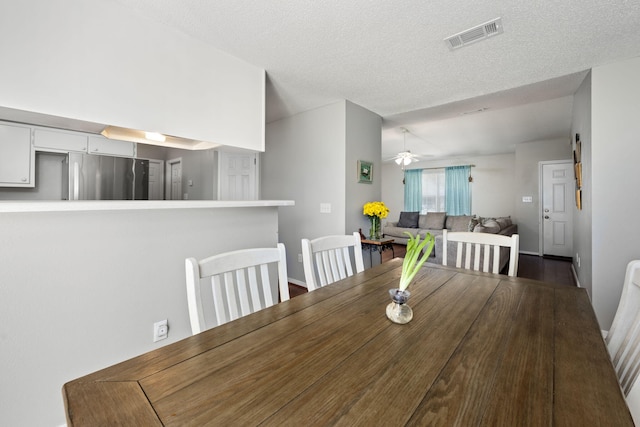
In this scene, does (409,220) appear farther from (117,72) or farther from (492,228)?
(117,72)

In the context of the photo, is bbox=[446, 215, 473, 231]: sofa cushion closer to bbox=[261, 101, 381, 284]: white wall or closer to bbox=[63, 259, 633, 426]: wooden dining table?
bbox=[261, 101, 381, 284]: white wall

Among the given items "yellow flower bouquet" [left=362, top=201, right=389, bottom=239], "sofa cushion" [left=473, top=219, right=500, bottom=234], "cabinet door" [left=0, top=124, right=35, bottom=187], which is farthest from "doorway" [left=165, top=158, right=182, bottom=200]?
"sofa cushion" [left=473, top=219, right=500, bottom=234]

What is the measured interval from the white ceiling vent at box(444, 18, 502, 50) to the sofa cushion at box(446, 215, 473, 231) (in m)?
5.00

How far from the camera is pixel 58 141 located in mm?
2768

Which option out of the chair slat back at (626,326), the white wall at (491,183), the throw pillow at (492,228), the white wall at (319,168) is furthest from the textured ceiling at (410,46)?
the white wall at (491,183)

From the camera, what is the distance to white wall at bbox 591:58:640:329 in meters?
2.30

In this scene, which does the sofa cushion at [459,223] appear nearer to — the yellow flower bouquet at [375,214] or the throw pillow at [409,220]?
the throw pillow at [409,220]

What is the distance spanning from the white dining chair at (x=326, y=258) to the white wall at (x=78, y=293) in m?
0.97

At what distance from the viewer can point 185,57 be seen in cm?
205

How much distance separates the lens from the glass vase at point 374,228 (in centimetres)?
337

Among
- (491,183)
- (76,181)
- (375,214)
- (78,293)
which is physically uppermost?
(491,183)

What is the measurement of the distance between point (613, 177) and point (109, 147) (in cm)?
481

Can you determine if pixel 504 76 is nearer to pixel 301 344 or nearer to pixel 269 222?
pixel 269 222

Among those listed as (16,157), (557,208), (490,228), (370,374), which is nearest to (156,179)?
(16,157)
